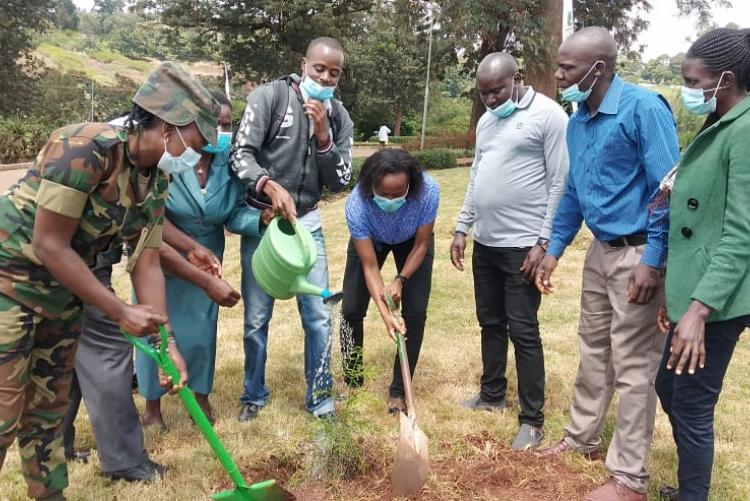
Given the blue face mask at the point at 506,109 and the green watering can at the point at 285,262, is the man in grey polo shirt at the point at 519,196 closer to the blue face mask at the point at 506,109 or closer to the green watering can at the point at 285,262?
the blue face mask at the point at 506,109

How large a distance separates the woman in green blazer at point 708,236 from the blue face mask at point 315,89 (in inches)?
66.0

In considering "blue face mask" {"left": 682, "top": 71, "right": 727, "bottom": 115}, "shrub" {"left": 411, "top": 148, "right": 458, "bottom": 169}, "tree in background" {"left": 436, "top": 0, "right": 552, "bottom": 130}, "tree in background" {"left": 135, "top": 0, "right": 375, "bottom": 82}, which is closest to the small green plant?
"blue face mask" {"left": 682, "top": 71, "right": 727, "bottom": 115}

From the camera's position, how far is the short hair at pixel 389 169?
3.01m

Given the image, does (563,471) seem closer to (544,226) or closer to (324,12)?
(544,226)

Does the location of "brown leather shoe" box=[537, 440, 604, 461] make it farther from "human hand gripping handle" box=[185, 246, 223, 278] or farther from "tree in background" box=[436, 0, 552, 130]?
"tree in background" box=[436, 0, 552, 130]

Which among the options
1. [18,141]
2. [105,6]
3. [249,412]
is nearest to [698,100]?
[249,412]

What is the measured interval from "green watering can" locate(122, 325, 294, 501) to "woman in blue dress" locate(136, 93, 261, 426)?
0.81m

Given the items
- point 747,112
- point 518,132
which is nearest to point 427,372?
point 518,132

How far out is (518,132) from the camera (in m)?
3.09

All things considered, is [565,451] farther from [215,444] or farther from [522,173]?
[215,444]

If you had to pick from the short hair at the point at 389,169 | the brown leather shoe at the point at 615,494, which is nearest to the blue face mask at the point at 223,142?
the short hair at the point at 389,169

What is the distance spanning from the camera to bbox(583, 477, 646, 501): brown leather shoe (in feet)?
8.43

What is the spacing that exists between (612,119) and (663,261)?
61cm

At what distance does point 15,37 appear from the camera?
25.7m
